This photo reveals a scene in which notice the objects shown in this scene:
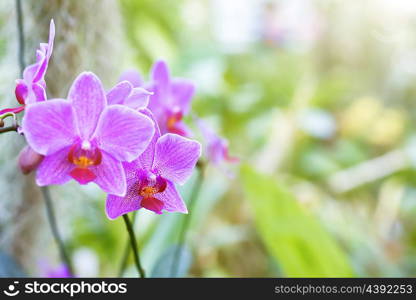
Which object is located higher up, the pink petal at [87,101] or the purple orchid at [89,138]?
the pink petal at [87,101]

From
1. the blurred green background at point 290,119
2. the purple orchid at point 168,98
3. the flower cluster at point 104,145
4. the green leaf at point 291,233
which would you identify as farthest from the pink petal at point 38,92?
the blurred green background at point 290,119

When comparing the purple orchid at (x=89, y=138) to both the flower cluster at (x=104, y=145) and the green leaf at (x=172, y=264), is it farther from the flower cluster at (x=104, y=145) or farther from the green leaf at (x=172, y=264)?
the green leaf at (x=172, y=264)

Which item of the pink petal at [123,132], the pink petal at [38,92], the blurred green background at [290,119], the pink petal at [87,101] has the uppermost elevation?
the blurred green background at [290,119]

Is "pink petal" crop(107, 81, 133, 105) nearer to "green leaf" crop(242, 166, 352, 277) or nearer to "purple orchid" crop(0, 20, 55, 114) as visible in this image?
"purple orchid" crop(0, 20, 55, 114)

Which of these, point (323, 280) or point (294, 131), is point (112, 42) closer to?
point (323, 280)

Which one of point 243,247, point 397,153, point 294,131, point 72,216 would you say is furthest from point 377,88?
point 72,216

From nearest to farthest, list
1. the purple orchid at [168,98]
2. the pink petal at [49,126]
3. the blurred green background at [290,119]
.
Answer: the pink petal at [49,126]
the purple orchid at [168,98]
the blurred green background at [290,119]
